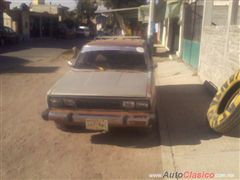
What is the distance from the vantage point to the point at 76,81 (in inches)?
265

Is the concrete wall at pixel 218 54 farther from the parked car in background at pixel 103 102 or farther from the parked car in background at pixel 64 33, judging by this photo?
the parked car in background at pixel 64 33

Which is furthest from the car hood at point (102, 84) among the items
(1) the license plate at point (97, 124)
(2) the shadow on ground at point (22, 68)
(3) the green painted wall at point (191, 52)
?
(2) the shadow on ground at point (22, 68)

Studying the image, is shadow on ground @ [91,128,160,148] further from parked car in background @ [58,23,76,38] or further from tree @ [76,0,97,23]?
tree @ [76,0,97,23]

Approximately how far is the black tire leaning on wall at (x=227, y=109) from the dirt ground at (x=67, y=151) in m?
1.08

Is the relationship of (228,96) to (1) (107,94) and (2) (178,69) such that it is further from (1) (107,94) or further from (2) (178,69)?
(2) (178,69)

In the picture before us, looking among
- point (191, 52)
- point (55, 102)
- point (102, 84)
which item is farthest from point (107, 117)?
point (191, 52)

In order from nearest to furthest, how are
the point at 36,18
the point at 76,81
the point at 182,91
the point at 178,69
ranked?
the point at 76,81 → the point at 182,91 → the point at 178,69 → the point at 36,18

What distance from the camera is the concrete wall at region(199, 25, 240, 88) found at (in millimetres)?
8214

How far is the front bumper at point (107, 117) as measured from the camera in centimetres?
607

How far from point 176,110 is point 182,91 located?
2.21 m

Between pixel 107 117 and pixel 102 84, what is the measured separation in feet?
2.20

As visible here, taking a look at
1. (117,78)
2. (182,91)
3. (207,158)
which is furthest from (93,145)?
(182,91)

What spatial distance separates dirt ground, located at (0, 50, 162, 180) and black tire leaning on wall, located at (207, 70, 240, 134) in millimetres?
1077

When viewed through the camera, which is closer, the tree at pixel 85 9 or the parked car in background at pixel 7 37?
the parked car in background at pixel 7 37
